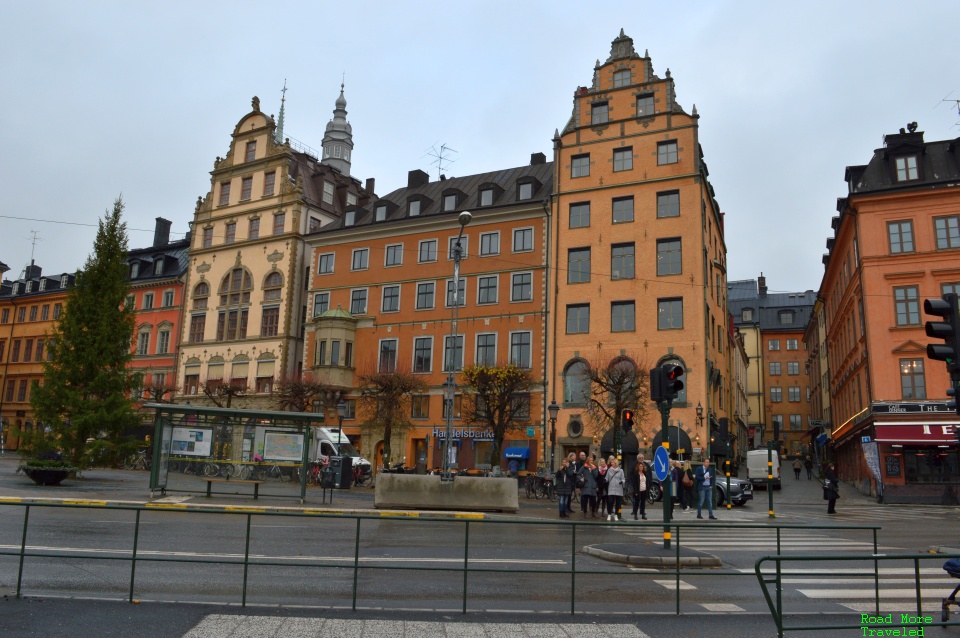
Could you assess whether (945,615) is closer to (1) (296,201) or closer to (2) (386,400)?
(2) (386,400)

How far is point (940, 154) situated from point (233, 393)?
4360 cm

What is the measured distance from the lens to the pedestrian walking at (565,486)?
76.1 feet

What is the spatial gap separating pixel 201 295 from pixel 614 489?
4526 centimetres

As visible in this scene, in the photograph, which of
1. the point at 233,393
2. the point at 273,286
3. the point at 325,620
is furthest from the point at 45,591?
the point at 273,286

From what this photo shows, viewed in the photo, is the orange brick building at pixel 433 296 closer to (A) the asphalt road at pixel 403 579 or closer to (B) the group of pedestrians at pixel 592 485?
(B) the group of pedestrians at pixel 592 485

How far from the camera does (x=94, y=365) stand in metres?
32.0

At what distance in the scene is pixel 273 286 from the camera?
54844 mm

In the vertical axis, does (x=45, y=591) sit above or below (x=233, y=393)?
below

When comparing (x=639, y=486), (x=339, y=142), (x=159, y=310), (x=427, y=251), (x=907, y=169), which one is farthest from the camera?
(x=339, y=142)

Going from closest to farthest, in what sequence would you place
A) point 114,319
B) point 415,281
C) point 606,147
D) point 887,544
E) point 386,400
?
point 887,544, point 114,319, point 386,400, point 606,147, point 415,281

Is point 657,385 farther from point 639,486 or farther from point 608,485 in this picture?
point 639,486

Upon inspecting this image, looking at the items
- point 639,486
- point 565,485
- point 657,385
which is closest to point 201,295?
point 565,485

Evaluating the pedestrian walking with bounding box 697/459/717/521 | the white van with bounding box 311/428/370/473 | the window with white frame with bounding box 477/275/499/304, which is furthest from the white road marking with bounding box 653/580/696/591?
the window with white frame with bounding box 477/275/499/304

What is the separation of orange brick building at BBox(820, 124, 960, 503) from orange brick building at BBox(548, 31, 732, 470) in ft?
25.5
